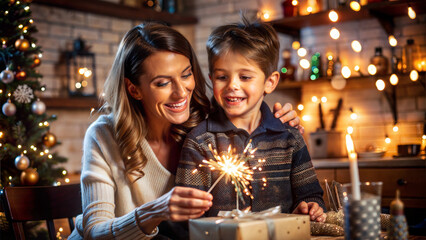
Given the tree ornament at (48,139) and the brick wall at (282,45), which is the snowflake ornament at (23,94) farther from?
the brick wall at (282,45)

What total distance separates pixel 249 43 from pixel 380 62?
195cm

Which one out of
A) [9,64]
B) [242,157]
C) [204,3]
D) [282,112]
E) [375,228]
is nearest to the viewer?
[375,228]

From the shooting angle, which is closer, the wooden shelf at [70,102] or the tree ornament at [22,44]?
the tree ornament at [22,44]

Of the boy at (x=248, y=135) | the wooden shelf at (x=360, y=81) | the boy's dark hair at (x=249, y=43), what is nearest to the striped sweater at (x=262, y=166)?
the boy at (x=248, y=135)

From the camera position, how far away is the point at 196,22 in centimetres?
464

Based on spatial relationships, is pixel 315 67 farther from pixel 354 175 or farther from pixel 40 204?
pixel 354 175

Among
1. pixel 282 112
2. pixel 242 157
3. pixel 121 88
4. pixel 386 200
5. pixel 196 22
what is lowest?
pixel 386 200

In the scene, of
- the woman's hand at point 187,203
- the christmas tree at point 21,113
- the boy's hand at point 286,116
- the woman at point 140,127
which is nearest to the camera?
the woman's hand at point 187,203

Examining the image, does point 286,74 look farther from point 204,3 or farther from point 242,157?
point 242,157

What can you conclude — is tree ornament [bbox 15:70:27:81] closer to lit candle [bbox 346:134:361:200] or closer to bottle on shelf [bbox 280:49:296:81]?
bottle on shelf [bbox 280:49:296:81]

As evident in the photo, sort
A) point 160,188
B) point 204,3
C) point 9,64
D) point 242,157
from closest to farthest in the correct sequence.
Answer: point 242,157 < point 160,188 < point 9,64 < point 204,3

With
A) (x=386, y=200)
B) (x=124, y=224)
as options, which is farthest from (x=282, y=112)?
(x=386, y=200)

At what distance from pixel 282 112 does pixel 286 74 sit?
2.05 meters

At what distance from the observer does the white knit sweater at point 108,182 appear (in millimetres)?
1627
